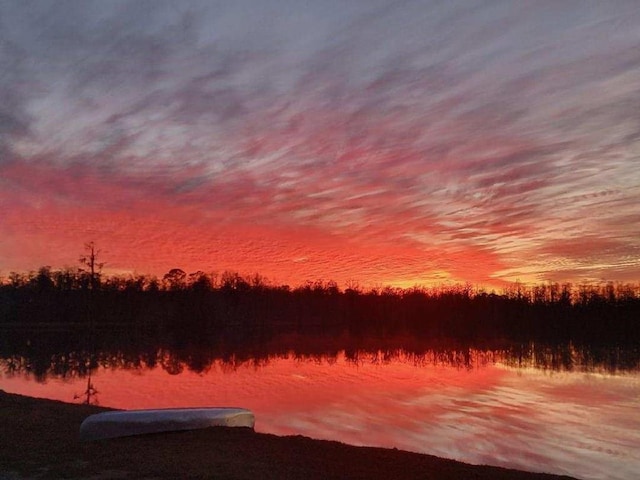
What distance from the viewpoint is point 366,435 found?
14289mm

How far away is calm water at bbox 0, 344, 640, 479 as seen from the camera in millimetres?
13070

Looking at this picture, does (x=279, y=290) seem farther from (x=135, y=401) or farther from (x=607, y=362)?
(x=135, y=401)

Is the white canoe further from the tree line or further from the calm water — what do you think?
the tree line

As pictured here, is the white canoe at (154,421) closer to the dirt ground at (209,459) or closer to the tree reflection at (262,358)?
the dirt ground at (209,459)

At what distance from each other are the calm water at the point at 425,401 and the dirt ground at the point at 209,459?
→ 106 inches

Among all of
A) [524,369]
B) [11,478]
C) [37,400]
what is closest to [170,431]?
[11,478]

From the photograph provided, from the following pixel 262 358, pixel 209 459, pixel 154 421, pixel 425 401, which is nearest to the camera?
pixel 209 459

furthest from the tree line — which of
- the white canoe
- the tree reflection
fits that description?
the white canoe

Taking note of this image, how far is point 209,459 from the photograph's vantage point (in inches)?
364

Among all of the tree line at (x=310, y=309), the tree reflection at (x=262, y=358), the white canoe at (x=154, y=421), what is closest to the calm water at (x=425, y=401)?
the tree reflection at (x=262, y=358)

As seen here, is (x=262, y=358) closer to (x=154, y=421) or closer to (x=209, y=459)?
(x=154, y=421)

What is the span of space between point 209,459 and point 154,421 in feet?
8.42

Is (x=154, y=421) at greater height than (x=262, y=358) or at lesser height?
greater

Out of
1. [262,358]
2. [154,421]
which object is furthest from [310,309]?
[154,421]
